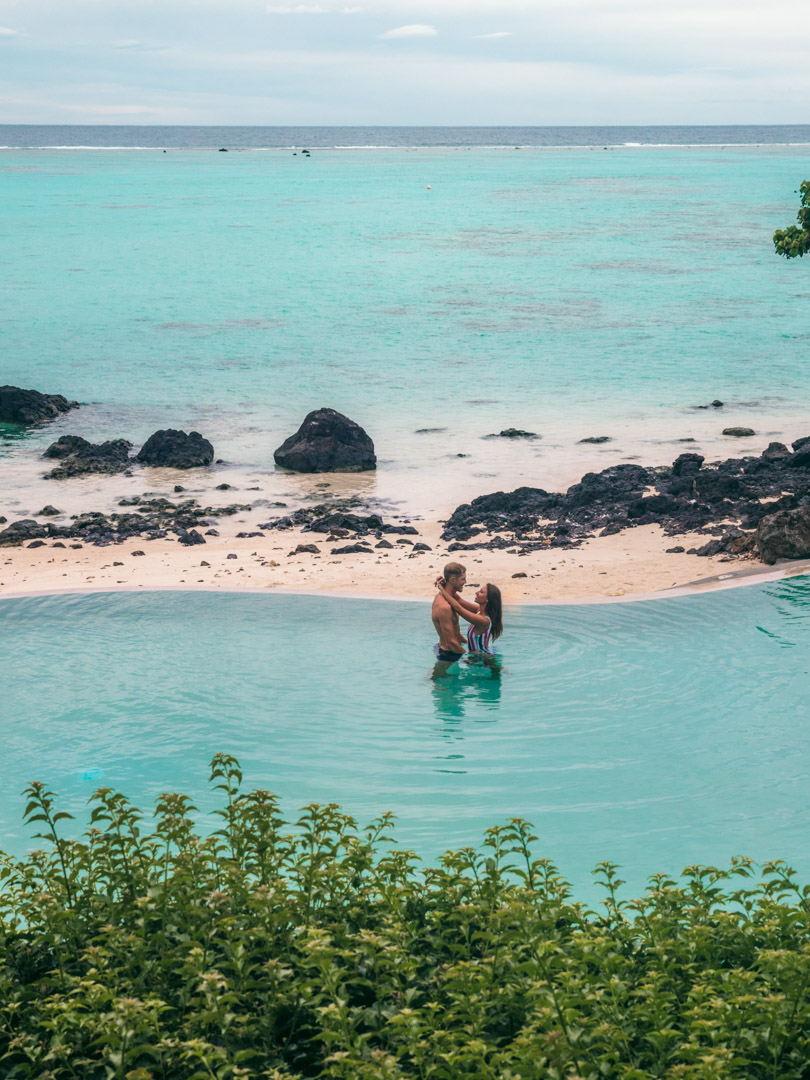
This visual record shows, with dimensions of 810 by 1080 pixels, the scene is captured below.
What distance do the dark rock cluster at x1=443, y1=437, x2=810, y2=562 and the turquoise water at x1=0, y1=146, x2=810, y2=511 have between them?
176 cm

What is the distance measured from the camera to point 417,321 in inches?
1638

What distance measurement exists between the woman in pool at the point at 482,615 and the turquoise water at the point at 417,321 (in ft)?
26.7

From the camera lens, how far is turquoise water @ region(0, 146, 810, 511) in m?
26.2

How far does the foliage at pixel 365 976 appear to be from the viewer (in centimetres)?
462

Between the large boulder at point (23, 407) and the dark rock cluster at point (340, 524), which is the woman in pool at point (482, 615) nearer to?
the dark rock cluster at point (340, 524)

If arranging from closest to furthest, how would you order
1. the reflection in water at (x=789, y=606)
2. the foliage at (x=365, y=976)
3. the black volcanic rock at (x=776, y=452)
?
the foliage at (x=365, y=976) → the reflection in water at (x=789, y=606) → the black volcanic rock at (x=776, y=452)

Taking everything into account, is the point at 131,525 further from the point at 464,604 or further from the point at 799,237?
the point at 799,237

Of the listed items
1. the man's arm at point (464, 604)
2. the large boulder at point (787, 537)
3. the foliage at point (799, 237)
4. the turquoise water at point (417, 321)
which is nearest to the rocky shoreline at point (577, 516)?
the large boulder at point (787, 537)

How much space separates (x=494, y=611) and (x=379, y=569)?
388cm

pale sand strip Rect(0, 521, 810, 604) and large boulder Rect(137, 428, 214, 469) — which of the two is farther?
large boulder Rect(137, 428, 214, 469)

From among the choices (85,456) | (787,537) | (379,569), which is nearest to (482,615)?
(379,569)

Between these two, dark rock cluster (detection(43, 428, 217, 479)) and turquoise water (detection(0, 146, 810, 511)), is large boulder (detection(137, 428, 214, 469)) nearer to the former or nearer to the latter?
dark rock cluster (detection(43, 428, 217, 479))

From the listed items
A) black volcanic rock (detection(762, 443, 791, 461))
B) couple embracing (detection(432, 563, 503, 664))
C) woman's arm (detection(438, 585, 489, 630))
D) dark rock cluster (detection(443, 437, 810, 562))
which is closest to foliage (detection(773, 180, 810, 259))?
dark rock cluster (detection(443, 437, 810, 562))

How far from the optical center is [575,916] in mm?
5797
